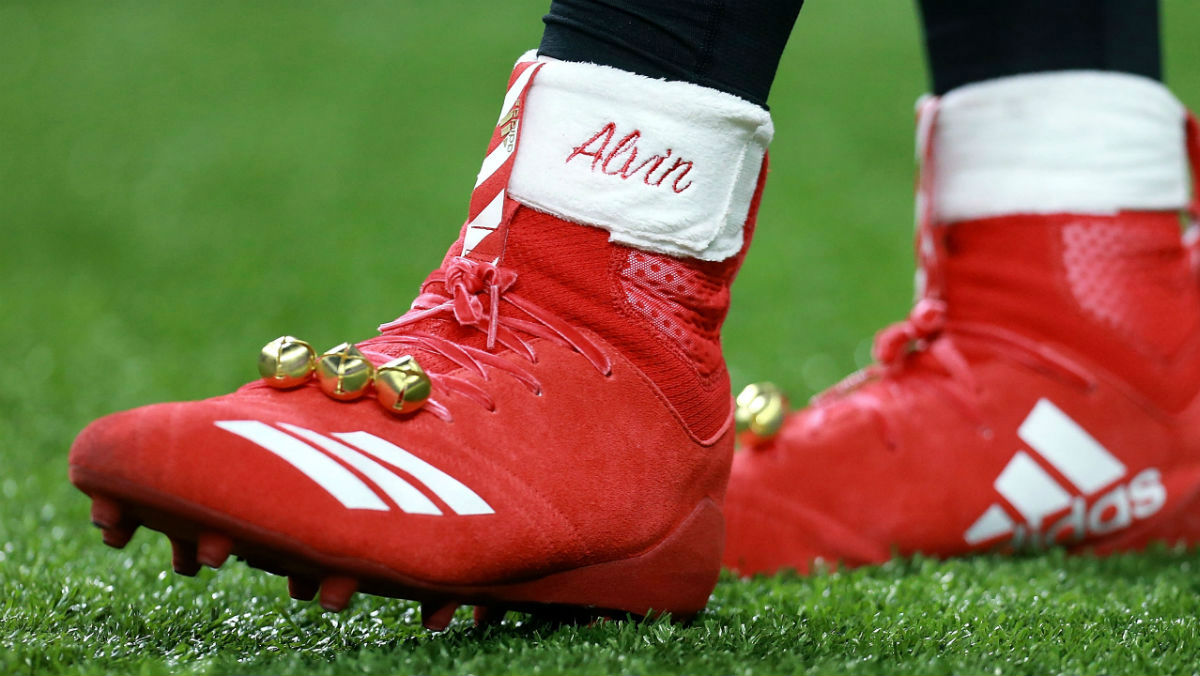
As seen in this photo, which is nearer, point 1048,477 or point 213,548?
point 213,548

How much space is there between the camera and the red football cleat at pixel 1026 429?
3.87ft

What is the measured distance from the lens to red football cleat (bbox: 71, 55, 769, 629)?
2.25ft

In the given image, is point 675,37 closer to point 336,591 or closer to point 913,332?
point 336,591

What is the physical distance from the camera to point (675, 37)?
2.73ft

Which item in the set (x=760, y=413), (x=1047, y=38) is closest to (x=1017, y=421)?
(x=760, y=413)

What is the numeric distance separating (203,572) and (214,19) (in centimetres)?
598

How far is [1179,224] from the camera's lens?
1.29m

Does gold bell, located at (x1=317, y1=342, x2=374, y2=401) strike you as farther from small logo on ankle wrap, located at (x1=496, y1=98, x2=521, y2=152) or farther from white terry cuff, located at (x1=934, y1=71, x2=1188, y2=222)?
white terry cuff, located at (x1=934, y1=71, x2=1188, y2=222)

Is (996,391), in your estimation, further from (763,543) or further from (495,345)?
(495,345)

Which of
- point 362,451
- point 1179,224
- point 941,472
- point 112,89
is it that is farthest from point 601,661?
point 112,89

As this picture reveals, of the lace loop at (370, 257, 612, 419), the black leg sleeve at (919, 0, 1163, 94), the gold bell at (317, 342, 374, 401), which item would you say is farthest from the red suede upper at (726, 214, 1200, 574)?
the gold bell at (317, 342, 374, 401)

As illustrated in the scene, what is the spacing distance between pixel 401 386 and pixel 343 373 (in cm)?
4

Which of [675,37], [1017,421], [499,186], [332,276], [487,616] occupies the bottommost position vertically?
[332,276]

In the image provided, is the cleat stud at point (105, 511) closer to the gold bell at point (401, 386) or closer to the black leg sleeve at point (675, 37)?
the gold bell at point (401, 386)
